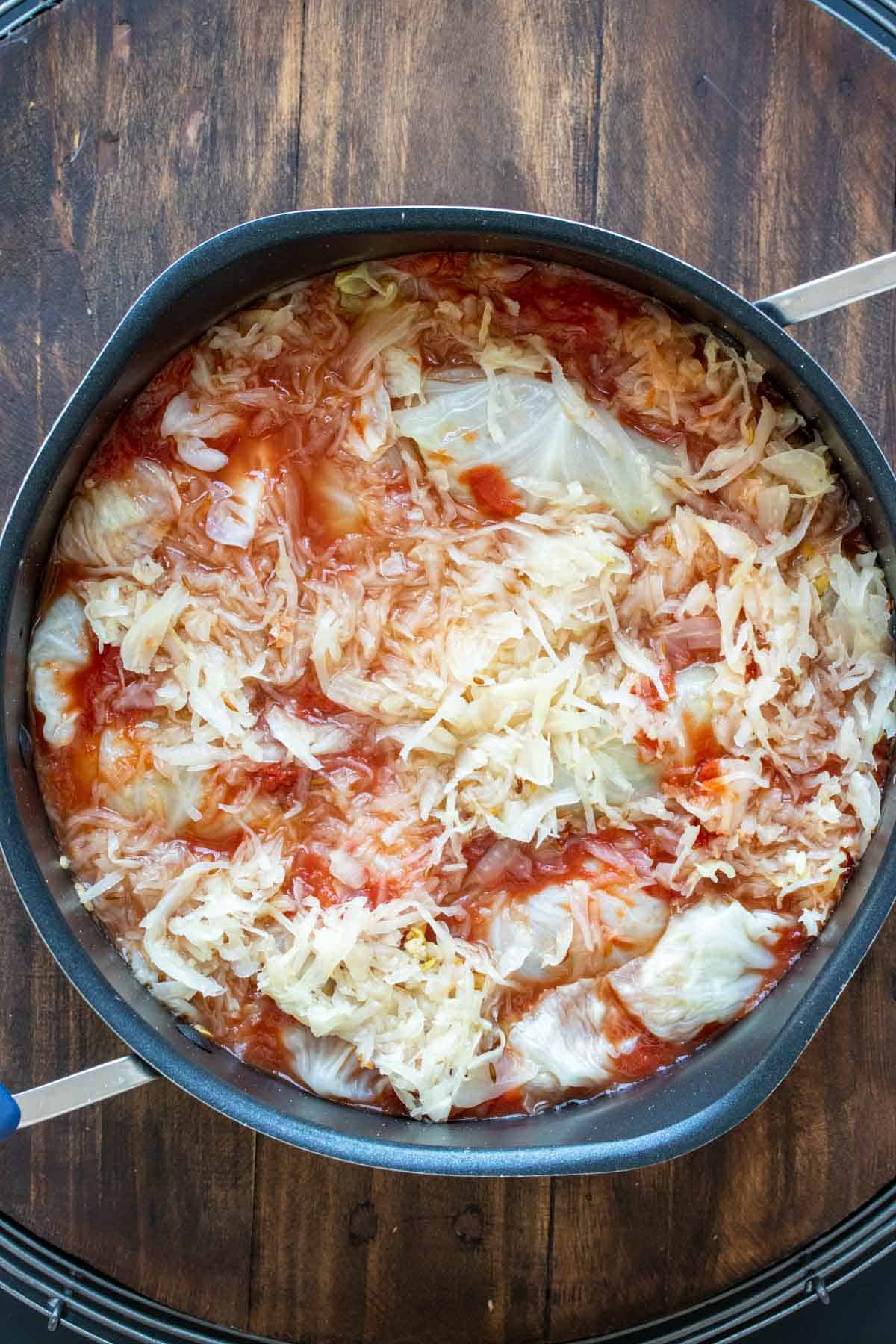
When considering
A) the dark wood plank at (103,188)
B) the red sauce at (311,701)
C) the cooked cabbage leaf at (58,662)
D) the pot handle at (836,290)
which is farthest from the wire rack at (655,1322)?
the pot handle at (836,290)

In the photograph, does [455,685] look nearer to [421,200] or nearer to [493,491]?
[493,491]

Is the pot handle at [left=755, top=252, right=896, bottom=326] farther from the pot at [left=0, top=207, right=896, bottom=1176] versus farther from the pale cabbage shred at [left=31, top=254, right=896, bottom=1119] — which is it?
the pale cabbage shred at [left=31, top=254, right=896, bottom=1119]

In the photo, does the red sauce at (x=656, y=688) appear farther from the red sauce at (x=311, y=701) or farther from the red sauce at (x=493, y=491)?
the red sauce at (x=311, y=701)

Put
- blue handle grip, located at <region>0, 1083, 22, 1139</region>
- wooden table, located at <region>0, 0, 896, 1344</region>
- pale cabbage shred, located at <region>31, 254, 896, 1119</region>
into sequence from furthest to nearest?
wooden table, located at <region>0, 0, 896, 1344</region>, pale cabbage shred, located at <region>31, 254, 896, 1119</region>, blue handle grip, located at <region>0, 1083, 22, 1139</region>

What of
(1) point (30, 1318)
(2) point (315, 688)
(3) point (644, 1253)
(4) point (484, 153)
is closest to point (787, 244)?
(4) point (484, 153)

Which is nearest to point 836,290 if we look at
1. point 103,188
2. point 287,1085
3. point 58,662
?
point 103,188

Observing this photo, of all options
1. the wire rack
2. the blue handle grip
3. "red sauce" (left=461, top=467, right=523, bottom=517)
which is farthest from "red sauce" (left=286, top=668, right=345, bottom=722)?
the wire rack
